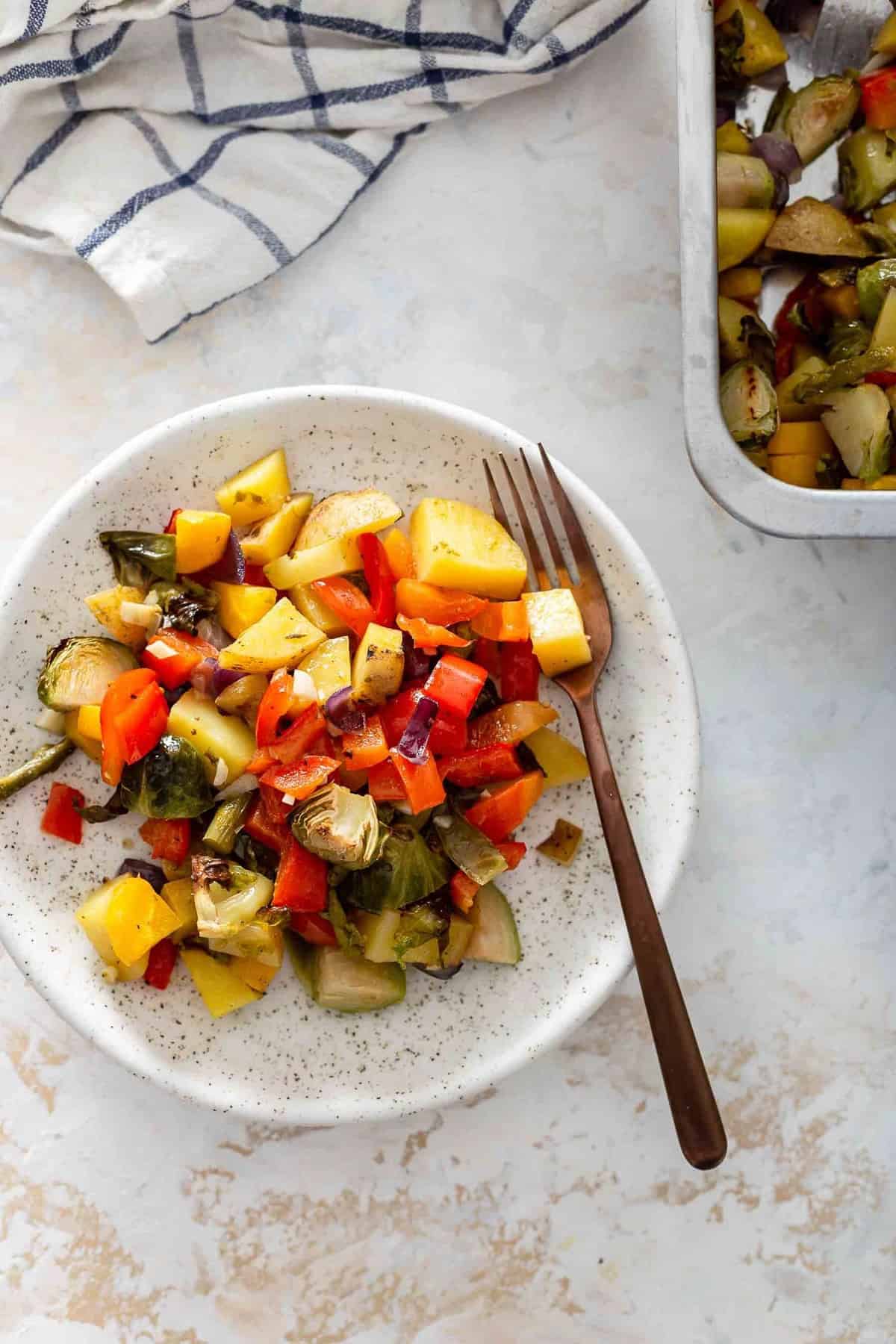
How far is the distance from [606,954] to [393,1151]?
24.7 inches

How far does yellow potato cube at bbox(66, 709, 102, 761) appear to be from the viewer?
1.92 meters

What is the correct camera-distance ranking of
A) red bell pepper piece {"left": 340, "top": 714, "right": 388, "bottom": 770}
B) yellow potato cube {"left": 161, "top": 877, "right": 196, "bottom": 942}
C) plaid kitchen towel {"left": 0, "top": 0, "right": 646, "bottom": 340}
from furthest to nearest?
plaid kitchen towel {"left": 0, "top": 0, "right": 646, "bottom": 340} < yellow potato cube {"left": 161, "top": 877, "right": 196, "bottom": 942} < red bell pepper piece {"left": 340, "top": 714, "right": 388, "bottom": 770}

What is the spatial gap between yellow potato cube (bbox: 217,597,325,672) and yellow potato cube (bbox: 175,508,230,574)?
0.17m

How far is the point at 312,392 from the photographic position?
6.45 feet

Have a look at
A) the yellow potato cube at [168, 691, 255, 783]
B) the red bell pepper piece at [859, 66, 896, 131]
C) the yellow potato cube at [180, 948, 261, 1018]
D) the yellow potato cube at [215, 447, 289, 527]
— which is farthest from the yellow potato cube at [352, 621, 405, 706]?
the red bell pepper piece at [859, 66, 896, 131]

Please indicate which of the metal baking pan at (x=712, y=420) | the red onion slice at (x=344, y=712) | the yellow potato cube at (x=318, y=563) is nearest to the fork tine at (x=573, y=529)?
the metal baking pan at (x=712, y=420)

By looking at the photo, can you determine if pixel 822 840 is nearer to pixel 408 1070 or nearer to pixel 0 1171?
pixel 408 1070

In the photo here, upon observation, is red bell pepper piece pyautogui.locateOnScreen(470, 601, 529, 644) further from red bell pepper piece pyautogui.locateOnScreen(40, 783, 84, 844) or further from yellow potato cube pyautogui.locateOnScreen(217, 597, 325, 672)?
red bell pepper piece pyautogui.locateOnScreen(40, 783, 84, 844)

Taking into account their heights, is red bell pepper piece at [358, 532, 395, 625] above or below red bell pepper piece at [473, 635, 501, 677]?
above

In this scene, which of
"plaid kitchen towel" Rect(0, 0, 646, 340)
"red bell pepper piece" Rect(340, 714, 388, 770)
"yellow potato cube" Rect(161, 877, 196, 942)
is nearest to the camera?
"red bell pepper piece" Rect(340, 714, 388, 770)

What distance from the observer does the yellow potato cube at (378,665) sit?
1.82 meters

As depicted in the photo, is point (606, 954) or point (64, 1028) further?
point (64, 1028)

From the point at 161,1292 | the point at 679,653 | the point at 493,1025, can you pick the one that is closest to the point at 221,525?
the point at 679,653

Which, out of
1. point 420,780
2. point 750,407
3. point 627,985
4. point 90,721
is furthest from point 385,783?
point 750,407
